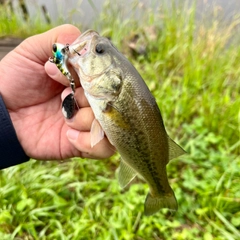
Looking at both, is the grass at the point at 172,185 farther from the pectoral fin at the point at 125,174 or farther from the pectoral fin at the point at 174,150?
the pectoral fin at the point at 174,150

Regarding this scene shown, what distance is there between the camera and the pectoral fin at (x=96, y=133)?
1.66 m

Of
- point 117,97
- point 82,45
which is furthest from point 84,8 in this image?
point 117,97

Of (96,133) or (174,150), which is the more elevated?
(96,133)

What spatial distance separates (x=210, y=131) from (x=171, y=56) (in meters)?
1.51

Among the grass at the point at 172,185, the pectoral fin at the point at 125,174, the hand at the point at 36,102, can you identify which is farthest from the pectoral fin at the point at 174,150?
the grass at the point at 172,185

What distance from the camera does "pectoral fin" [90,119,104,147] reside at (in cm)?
166

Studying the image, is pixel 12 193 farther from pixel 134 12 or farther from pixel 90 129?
pixel 134 12

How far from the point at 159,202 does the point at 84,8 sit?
500cm

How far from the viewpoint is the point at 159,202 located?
1.96 m

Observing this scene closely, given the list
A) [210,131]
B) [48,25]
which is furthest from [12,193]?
[48,25]

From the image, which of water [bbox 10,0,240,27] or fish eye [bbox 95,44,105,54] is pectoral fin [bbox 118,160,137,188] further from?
water [bbox 10,0,240,27]

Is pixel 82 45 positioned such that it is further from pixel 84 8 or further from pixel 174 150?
pixel 84 8

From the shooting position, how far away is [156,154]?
1.69 m

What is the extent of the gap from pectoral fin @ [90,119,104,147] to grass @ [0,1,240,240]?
3.34 feet
